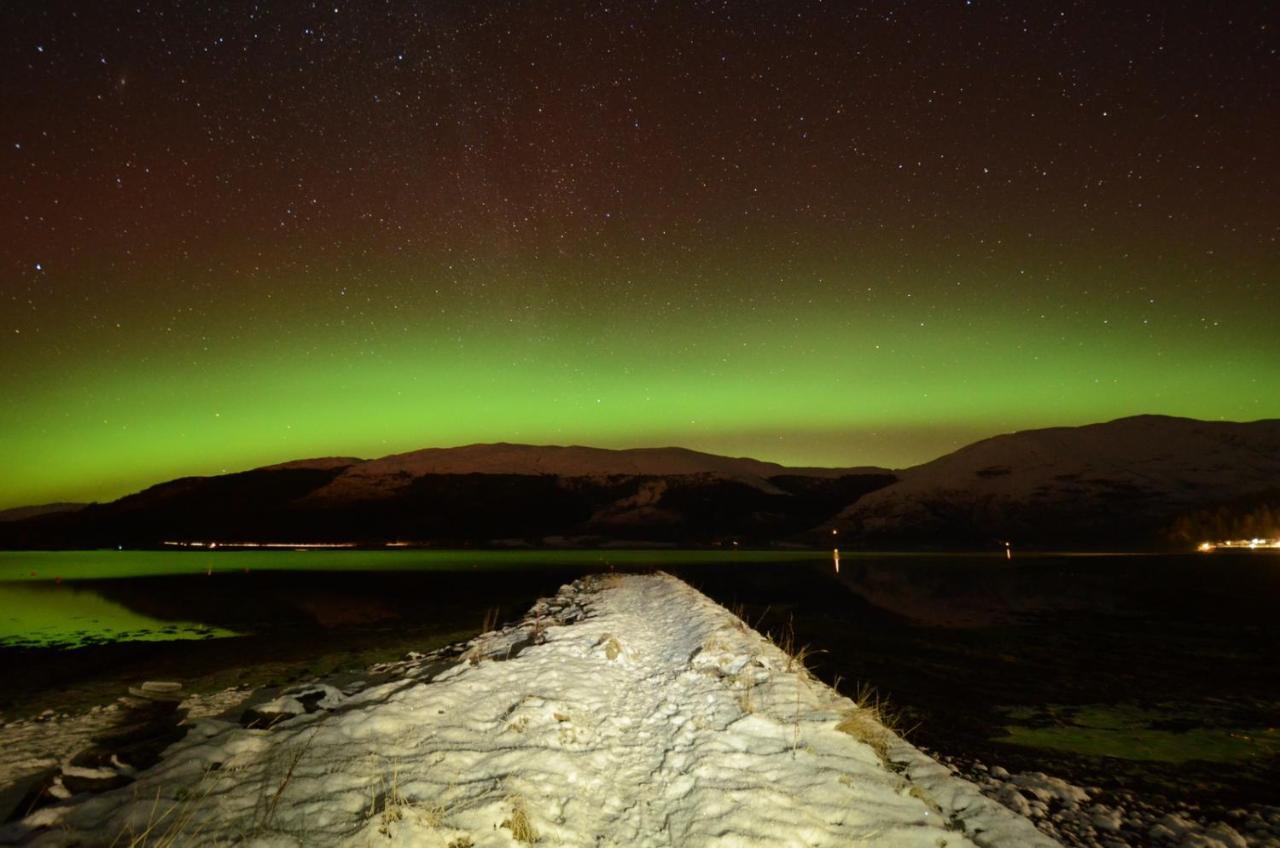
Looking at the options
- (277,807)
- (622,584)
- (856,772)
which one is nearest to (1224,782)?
(856,772)

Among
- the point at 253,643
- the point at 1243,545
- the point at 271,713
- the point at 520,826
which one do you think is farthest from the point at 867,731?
the point at 1243,545

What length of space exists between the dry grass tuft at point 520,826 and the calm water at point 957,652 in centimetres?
952

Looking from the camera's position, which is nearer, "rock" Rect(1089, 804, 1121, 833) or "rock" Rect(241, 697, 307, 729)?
"rock" Rect(1089, 804, 1121, 833)

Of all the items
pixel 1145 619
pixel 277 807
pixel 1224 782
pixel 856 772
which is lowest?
pixel 1145 619

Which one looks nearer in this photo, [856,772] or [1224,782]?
[856,772]

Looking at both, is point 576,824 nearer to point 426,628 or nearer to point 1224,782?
point 1224,782

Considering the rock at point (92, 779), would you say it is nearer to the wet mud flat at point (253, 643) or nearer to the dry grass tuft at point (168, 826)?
the dry grass tuft at point (168, 826)

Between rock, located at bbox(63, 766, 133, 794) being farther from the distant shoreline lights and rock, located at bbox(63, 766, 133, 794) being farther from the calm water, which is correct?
the distant shoreline lights

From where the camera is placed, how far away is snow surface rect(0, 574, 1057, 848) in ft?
22.8

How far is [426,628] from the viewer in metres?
29.6

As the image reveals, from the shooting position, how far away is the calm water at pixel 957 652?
1366 cm

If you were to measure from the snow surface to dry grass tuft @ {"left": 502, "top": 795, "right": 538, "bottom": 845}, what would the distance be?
0.07 ft

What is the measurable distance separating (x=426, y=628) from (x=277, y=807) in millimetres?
23796

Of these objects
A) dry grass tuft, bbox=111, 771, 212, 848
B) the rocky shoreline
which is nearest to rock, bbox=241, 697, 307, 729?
the rocky shoreline
